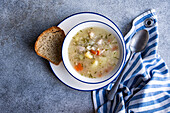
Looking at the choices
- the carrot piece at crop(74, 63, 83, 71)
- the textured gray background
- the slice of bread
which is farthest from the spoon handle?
the slice of bread

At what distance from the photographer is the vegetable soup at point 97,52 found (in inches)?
101

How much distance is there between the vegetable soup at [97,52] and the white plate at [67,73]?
18 cm

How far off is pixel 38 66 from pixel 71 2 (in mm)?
1088

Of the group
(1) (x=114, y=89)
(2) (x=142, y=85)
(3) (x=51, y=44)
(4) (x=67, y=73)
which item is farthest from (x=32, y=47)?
(2) (x=142, y=85)

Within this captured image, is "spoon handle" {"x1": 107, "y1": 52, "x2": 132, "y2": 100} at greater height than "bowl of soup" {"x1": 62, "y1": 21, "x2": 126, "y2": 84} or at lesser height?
lesser

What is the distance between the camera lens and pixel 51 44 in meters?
2.77

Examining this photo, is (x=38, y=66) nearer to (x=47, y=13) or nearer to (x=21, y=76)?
(x=21, y=76)

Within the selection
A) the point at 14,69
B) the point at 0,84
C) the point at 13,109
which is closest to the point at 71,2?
the point at 14,69

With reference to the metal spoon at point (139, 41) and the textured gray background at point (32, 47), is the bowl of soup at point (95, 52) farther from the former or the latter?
the textured gray background at point (32, 47)

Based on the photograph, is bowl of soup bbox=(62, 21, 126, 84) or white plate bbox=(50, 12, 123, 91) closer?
bowl of soup bbox=(62, 21, 126, 84)

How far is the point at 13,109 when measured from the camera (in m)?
2.89

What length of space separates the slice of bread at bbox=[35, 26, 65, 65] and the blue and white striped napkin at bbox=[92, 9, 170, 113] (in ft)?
2.59

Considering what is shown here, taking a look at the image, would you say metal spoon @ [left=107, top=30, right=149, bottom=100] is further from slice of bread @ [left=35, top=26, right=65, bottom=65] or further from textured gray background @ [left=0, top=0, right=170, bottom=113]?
slice of bread @ [left=35, top=26, right=65, bottom=65]

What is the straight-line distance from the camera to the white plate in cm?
267
